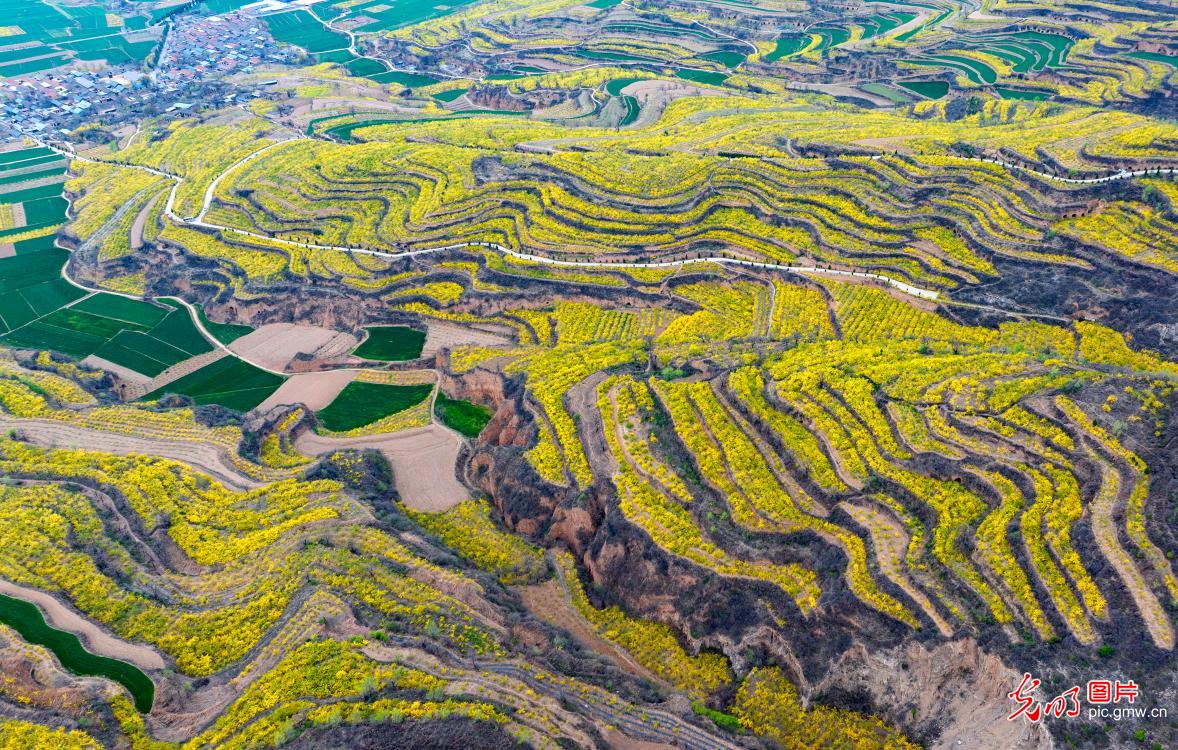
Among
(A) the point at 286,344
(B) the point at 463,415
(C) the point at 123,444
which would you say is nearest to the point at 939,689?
(B) the point at 463,415

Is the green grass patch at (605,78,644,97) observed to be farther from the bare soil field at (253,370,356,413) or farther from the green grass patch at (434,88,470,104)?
the bare soil field at (253,370,356,413)

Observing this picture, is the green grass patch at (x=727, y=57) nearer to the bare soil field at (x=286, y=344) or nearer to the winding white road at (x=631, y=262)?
the winding white road at (x=631, y=262)

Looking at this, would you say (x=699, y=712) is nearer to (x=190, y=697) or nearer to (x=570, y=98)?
(x=190, y=697)

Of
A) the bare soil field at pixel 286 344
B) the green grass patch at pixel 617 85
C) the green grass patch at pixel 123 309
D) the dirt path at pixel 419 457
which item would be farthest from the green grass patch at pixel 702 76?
the dirt path at pixel 419 457

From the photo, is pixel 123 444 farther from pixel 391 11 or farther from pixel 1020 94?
pixel 391 11

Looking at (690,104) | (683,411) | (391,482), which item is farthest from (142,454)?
(690,104)

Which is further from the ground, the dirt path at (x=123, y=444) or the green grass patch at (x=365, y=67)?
the green grass patch at (x=365, y=67)
